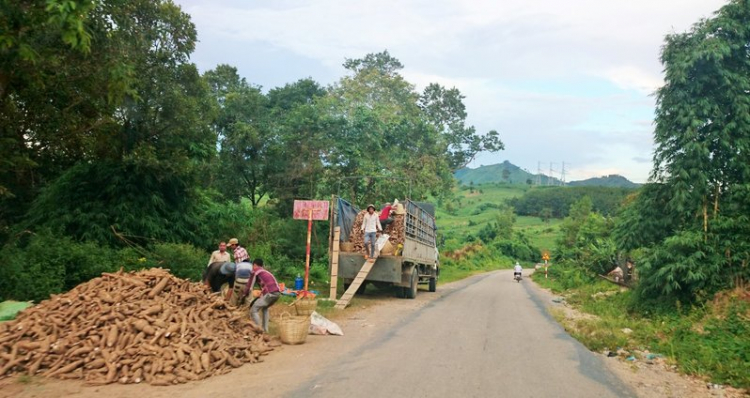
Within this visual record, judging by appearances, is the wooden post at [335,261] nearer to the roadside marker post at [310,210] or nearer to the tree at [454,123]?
the roadside marker post at [310,210]

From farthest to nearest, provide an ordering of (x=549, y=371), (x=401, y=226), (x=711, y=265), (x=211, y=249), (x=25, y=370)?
1. (x=211, y=249)
2. (x=401, y=226)
3. (x=711, y=265)
4. (x=549, y=371)
5. (x=25, y=370)

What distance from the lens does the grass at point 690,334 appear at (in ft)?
26.4

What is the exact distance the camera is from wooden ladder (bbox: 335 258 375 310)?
13.4 meters

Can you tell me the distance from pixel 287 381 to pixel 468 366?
2517mm

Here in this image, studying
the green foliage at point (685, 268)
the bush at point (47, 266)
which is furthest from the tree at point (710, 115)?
the bush at point (47, 266)

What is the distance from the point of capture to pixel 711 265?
11961 millimetres

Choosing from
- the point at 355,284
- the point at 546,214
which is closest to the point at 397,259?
the point at 355,284

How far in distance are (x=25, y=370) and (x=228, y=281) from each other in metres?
4.52

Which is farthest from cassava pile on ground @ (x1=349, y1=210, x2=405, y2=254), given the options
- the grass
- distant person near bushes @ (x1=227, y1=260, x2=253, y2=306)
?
distant person near bushes @ (x1=227, y1=260, x2=253, y2=306)

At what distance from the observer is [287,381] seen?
21.4 ft

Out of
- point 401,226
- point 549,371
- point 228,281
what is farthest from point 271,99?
point 549,371

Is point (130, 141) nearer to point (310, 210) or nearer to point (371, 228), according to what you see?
point (310, 210)

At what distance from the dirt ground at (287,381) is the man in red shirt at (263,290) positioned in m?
0.77

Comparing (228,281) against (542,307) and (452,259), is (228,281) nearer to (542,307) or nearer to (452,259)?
(542,307)
